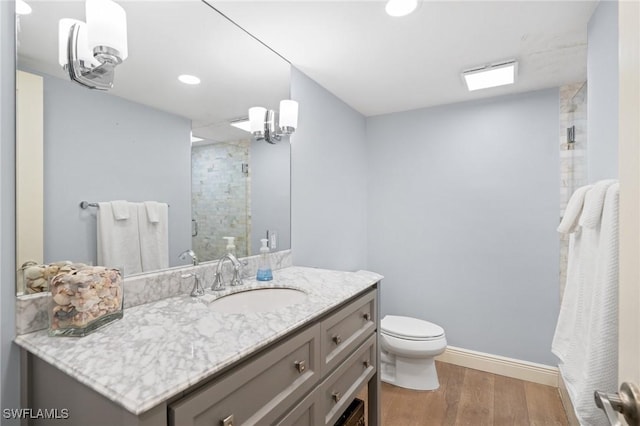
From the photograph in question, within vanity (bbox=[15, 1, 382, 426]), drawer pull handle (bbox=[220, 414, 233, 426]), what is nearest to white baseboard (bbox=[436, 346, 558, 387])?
vanity (bbox=[15, 1, 382, 426])

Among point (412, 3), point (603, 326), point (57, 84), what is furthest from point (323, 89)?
point (603, 326)

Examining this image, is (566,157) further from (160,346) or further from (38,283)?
(38,283)

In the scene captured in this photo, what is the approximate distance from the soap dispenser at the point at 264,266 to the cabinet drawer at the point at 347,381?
1.90 feet

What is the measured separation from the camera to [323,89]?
7.64 feet

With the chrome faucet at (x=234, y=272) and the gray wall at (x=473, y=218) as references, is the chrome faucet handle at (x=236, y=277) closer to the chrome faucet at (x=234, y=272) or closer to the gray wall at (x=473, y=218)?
the chrome faucet at (x=234, y=272)

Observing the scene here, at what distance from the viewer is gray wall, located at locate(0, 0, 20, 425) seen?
0.85 metres

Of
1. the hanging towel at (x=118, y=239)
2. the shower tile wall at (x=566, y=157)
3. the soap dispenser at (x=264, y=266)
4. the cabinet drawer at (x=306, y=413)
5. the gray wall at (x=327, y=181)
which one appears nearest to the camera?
the cabinet drawer at (x=306, y=413)

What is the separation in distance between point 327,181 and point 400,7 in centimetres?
126

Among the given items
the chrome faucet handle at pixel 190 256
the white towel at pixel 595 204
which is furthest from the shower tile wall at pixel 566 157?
the chrome faucet handle at pixel 190 256

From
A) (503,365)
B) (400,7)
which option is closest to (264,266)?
(400,7)

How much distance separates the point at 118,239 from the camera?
115cm

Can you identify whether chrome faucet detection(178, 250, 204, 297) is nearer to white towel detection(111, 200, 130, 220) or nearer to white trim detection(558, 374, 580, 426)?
white towel detection(111, 200, 130, 220)

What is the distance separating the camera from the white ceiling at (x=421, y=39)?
1.43 metres

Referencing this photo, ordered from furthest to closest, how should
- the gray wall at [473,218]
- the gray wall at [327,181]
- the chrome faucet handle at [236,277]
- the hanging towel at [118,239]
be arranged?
the gray wall at [473,218] → the gray wall at [327,181] → the chrome faucet handle at [236,277] → the hanging towel at [118,239]
